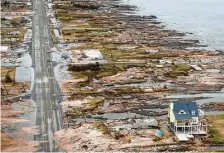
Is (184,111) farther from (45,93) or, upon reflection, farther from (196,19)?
(196,19)

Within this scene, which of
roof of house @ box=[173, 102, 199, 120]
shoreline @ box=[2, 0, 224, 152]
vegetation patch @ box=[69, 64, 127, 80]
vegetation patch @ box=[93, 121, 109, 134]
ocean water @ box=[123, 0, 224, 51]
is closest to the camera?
shoreline @ box=[2, 0, 224, 152]

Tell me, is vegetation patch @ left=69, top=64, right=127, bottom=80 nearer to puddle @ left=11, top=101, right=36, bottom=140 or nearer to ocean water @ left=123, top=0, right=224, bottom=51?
puddle @ left=11, top=101, right=36, bottom=140

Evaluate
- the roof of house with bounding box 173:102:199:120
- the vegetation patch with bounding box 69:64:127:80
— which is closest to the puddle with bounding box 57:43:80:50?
the vegetation patch with bounding box 69:64:127:80

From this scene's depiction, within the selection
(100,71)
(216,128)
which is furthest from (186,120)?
(100,71)

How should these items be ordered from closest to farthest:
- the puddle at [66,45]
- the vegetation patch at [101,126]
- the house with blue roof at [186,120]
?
the house with blue roof at [186,120] < the vegetation patch at [101,126] < the puddle at [66,45]

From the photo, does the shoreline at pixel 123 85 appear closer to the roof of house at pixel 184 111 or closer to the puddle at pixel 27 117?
the puddle at pixel 27 117

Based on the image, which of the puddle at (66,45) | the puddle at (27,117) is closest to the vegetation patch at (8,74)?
the puddle at (27,117)
